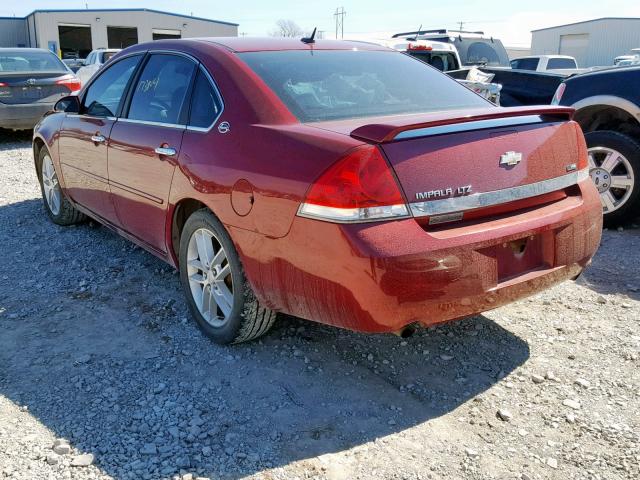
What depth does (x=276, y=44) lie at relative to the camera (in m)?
3.78

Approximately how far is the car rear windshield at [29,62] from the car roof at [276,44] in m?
8.30

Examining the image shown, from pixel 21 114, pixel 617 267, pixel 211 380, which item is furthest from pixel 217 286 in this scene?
pixel 21 114

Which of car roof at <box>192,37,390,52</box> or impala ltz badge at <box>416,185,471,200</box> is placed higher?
car roof at <box>192,37,390,52</box>

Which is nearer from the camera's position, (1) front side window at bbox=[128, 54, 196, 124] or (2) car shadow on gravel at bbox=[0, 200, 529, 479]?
(2) car shadow on gravel at bbox=[0, 200, 529, 479]

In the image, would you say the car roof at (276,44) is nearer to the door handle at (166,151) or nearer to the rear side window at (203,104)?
the rear side window at (203,104)

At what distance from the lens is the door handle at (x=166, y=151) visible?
3.51 meters

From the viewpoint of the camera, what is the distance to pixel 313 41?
3.95 metres

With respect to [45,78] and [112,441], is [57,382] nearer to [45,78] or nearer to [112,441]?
[112,441]

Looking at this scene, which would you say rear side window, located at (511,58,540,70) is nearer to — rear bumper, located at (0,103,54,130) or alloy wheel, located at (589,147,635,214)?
rear bumper, located at (0,103,54,130)

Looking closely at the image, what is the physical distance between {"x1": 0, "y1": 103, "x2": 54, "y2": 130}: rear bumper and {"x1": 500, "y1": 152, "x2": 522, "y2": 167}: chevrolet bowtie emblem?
9.24 meters

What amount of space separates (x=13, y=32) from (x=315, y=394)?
4899cm

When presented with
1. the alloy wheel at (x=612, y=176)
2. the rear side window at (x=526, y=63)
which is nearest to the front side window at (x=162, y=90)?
the alloy wheel at (x=612, y=176)

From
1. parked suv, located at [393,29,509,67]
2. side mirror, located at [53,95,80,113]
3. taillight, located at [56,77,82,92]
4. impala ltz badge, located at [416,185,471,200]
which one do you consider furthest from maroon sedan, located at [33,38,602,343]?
parked suv, located at [393,29,509,67]

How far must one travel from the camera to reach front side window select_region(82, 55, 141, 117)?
4.37 metres
